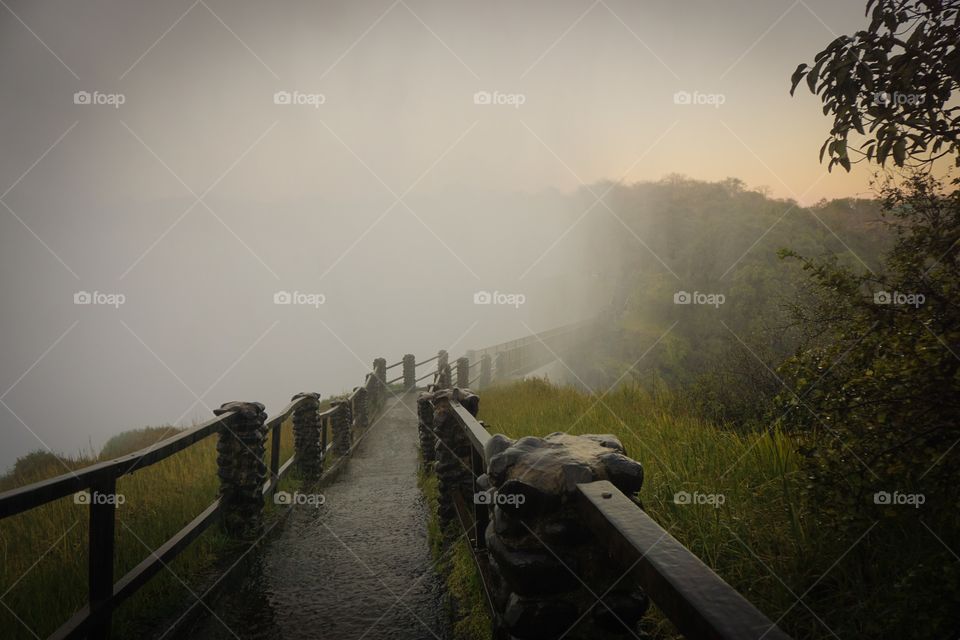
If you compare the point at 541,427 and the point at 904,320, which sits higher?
the point at 904,320

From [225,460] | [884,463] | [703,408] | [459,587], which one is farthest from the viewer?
[703,408]

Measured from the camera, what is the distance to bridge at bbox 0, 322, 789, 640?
5.02ft

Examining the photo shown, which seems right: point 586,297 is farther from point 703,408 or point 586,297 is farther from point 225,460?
point 225,460

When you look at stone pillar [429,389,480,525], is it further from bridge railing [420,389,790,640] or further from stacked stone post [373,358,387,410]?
stacked stone post [373,358,387,410]

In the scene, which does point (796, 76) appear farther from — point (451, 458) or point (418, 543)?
point (418, 543)

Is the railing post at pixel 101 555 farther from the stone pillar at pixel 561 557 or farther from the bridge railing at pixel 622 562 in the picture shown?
the stone pillar at pixel 561 557

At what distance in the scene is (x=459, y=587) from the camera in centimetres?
410

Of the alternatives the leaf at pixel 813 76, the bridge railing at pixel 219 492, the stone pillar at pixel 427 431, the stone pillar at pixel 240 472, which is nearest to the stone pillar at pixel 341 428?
the bridge railing at pixel 219 492

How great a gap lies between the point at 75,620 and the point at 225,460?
2.74 m

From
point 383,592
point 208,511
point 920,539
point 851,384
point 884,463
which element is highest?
point 851,384

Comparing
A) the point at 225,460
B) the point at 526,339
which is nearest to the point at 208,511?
the point at 225,460

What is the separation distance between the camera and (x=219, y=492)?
5.44 meters

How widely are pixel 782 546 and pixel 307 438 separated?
26.0 feet

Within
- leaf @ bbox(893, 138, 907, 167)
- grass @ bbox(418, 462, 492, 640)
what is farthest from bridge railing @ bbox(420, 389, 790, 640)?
leaf @ bbox(893, 138, 907, 167)
